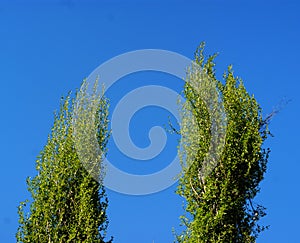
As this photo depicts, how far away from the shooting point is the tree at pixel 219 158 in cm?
2005

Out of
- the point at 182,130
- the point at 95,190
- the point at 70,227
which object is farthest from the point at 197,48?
the point at 70,227

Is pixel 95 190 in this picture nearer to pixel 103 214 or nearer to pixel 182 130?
pixel 103 214

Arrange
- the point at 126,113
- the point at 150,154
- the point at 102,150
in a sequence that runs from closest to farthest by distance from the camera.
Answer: the point at 150,154 → the point at 126,113 → the point at 102,150

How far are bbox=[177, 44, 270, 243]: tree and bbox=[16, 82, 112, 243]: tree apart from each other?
10.1 ft

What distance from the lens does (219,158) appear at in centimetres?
2064

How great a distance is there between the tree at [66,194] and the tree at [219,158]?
309 centimetres

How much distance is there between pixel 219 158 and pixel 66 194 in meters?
5.56

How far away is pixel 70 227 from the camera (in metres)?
20.8

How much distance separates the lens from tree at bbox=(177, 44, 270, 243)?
20047mm

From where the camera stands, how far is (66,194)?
69.7ft

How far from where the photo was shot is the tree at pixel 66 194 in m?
20.6

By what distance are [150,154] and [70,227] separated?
3984mm

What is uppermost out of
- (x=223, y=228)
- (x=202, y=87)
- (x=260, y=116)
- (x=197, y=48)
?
(x=197, y=48)

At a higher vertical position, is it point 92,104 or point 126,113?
point 92,104
